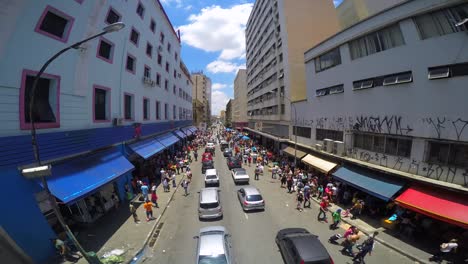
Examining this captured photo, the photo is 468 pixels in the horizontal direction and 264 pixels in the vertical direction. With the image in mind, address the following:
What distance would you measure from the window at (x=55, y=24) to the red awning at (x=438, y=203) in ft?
66.1

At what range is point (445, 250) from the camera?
37.5ft

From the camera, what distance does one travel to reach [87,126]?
16312mm

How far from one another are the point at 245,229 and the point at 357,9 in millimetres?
28335

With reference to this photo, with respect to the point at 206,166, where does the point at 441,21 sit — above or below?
above

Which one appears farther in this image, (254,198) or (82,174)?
(254,198)

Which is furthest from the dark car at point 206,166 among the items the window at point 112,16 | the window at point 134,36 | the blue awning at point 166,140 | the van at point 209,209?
the window at point 112,16

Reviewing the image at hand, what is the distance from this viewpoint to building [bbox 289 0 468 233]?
1238cm

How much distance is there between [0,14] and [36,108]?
14.4 feet

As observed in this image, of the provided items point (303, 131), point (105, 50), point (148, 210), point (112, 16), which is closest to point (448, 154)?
point (148, 210)

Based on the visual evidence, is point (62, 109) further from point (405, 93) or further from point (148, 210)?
point (405, 93)

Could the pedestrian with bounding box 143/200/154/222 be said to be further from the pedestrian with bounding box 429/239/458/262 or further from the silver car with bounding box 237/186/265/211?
the pedestrian with bounding box 429/239/458/262

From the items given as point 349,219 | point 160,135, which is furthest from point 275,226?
point 160,135

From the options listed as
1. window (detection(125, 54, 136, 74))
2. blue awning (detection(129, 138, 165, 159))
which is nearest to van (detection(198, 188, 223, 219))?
blue awning (detection(129, 138, 165, 159))

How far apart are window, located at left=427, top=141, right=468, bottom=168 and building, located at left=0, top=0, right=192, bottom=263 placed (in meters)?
18.4
